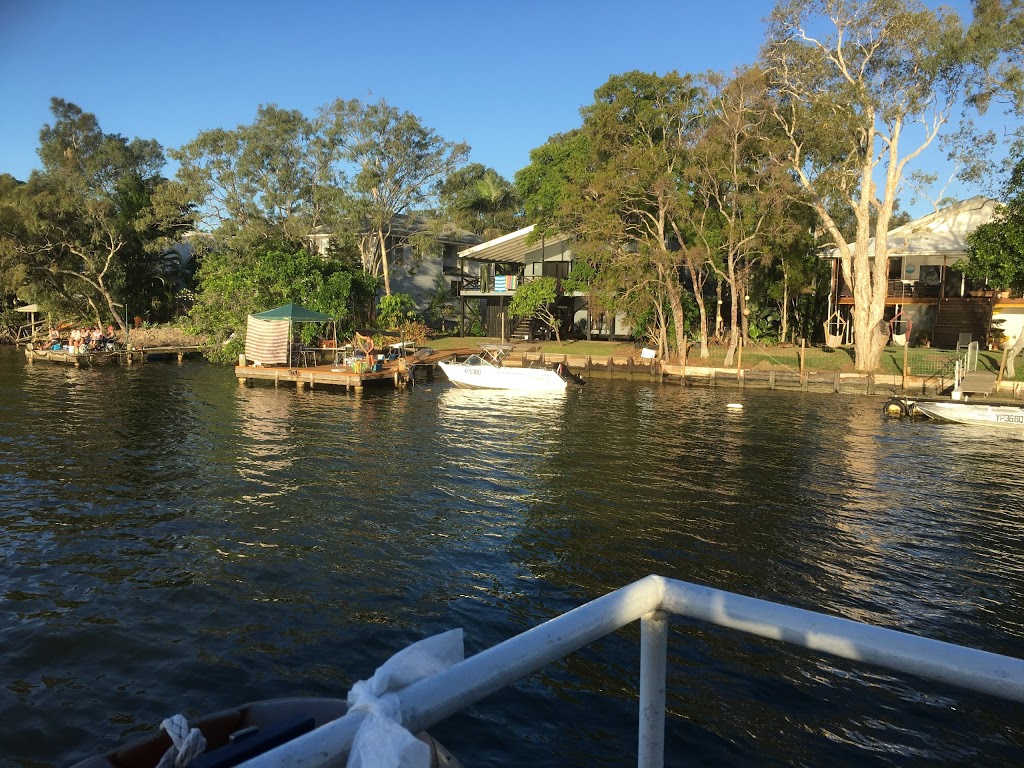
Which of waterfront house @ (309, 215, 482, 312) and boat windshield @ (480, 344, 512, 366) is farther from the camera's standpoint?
waterfront house @ (309, 215, 482, 312)

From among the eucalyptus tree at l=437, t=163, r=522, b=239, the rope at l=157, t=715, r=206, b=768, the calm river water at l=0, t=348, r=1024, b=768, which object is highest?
the eucalyptus tree at l=437, t=163, r=522, b=239

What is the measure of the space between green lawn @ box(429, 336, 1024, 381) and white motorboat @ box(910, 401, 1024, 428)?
6.16 m

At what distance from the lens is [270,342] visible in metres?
36.1

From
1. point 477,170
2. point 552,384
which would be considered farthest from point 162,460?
point 477,170

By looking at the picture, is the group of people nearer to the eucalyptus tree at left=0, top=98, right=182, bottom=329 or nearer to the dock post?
the eucalyptus tree at left=0, top=98, right=182, bottom=329

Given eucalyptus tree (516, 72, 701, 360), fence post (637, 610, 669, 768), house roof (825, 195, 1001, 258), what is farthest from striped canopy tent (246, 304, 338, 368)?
fence post (637, 610, 669, 768)

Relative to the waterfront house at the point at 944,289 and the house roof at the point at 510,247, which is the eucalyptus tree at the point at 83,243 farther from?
the waterfront house at the point at 944,289

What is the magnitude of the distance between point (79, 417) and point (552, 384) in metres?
18.4

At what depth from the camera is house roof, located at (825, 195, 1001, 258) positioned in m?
41.1

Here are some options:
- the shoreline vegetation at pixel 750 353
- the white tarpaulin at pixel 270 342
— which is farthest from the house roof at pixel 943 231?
the white tarpaulin at pixel 270 342

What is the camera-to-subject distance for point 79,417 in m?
24.9

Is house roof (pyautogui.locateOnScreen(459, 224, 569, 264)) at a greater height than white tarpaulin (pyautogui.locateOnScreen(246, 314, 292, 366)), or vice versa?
house roof (pyautogui.locateOnScreen(459, 224, 569, 264))

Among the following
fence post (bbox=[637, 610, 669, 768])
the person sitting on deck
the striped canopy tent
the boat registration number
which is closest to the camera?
fence post (bbox=[637, 610, 669, 768])

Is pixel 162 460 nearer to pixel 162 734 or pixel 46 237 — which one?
pixel 162 734
